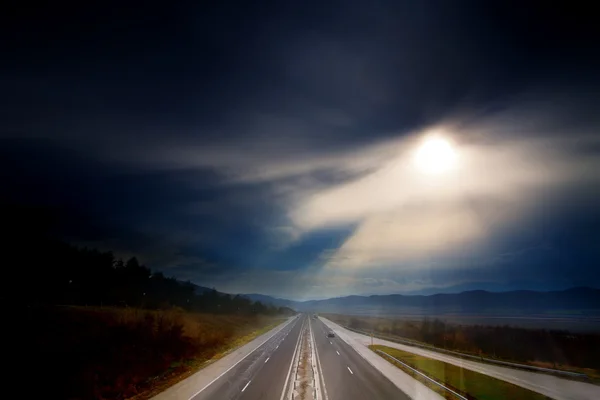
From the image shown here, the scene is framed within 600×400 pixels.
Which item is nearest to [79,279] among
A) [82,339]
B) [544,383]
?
[82,339]

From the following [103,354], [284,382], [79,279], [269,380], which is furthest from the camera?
[79,279]

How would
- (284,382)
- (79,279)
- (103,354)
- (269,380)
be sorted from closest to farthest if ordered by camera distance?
(284,382), (269,380), (103,354), (79,279)

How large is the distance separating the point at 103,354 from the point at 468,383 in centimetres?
2941

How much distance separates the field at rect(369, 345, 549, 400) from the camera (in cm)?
2381

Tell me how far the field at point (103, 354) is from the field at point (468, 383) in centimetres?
1988

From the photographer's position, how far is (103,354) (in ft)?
106

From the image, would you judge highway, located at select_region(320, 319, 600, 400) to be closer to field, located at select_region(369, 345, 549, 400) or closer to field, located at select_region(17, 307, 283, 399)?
field, located at select_region(369, 345, 549, 400)

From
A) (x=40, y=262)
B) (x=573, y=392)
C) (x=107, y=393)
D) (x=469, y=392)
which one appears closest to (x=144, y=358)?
(x=107, y=393)

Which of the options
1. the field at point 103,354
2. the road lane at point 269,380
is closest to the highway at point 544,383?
the road lane at point 269,380

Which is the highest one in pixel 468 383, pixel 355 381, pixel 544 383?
pixel 544 383

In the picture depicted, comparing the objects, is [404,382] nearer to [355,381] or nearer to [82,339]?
[355,381]

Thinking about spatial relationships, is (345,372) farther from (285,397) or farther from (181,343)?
(181,343)

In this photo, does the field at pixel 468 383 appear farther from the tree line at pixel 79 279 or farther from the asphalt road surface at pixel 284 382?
the tree line at pixel 79 279

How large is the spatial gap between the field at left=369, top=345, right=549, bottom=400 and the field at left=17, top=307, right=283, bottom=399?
19881 mm
